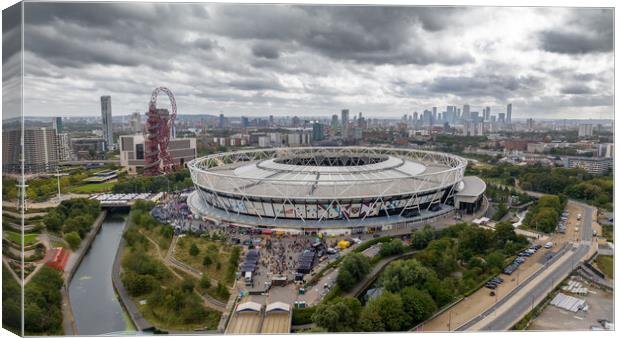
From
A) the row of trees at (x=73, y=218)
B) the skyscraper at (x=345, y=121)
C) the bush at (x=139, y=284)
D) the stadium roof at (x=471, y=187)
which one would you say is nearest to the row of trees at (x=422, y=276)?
the stadium roof at (x=471, y=187)

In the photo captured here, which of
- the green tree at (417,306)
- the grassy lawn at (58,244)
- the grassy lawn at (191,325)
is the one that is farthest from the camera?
the grassy lawn at (58,244)

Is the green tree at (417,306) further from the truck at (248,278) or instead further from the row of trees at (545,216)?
the row of trees at (545,216)

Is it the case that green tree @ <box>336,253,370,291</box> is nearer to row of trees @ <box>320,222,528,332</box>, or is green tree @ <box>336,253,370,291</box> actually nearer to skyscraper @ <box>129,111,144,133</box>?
row of trees @ <box>320,222,528,332</box>

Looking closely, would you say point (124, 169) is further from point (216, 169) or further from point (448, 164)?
point (448, 164)

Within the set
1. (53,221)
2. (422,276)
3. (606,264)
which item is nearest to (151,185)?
(53,221)

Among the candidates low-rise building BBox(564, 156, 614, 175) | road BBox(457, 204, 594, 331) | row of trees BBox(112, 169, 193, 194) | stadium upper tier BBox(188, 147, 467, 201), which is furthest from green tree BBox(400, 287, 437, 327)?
row of trees BBox(112, 169, 193, 194)

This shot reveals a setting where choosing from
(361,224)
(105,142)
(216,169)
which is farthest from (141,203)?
(105,142)

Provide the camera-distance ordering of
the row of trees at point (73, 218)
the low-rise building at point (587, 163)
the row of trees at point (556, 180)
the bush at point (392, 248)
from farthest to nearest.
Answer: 1. the low-rise building at point (587, 163)
2. the row of trees at point (556, 180)
3. the row of trees at point (73, 218)
4. the bush at point (392, 248)
